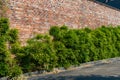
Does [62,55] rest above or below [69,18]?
below

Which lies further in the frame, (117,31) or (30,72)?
(117,31)

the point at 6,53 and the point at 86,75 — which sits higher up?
the point at 6,53

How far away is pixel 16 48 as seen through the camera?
12.6 metres

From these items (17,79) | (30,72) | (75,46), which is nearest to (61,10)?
(75,46)

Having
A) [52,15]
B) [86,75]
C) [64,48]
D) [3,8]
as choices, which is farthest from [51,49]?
[3,8]

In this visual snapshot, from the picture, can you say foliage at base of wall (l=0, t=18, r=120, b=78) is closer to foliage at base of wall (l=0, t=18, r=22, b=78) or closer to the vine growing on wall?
foliage at base of wall (l=0, t=18, r=22, b=78)

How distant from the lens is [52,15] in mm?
15594

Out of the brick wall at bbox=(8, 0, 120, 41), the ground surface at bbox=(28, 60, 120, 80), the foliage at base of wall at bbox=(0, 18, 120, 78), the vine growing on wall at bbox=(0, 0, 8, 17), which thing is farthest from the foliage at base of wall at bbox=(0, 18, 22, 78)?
the ground surface at bbox=(28, 60, 120, 80)

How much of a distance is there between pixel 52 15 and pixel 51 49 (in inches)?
97.4

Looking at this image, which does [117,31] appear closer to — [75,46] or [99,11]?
[99,11]

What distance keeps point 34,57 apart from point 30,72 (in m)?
0.63

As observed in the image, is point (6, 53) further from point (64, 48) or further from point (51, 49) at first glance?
point (64, 48)

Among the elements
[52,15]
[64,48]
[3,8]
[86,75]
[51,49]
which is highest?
[3,8]

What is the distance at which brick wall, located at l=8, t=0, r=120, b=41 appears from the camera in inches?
522
